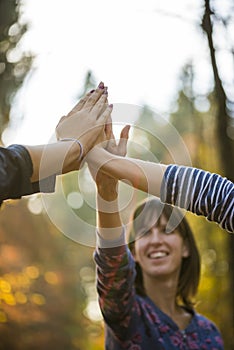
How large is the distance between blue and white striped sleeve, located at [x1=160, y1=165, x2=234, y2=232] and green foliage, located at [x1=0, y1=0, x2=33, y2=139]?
203cm

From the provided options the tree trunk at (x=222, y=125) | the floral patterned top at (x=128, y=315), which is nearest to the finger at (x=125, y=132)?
the floral patterned top at (x=128, y=315)

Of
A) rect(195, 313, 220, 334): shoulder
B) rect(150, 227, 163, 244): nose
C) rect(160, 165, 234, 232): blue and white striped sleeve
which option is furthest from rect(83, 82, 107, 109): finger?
rect(195, 313, 220, 334): shoulder

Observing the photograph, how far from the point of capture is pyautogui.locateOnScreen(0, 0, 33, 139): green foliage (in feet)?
10.1

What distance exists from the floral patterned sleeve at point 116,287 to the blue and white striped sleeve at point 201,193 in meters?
0.26

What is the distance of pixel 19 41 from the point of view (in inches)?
135

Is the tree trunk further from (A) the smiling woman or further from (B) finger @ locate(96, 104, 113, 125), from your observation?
(B) finger @ locate(96, 104, 113, 125)

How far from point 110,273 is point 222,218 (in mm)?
333

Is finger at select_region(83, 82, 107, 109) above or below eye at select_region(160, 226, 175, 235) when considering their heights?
above

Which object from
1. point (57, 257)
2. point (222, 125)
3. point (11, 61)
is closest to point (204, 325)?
point (222, 125)

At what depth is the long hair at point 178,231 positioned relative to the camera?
153cm

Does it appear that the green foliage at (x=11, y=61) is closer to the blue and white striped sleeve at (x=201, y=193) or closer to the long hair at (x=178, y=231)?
the long hair at (x=178, y=231)

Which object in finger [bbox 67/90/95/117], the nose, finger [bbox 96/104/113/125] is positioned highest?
finger [bbox 67/90/95/117]

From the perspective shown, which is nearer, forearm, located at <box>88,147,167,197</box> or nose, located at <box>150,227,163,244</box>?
forearm, located at <box>88,147,167,197</box>

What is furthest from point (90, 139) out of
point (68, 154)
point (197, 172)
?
point (197, 172)
